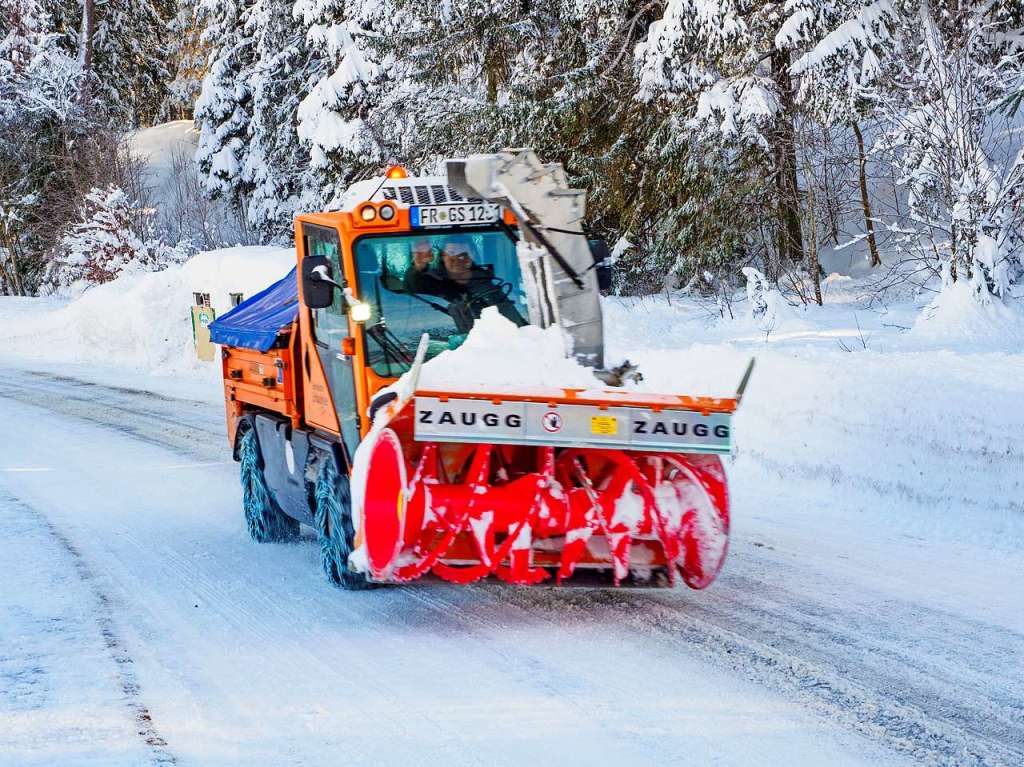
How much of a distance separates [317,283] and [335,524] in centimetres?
127

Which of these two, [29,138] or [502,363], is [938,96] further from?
[29,138]

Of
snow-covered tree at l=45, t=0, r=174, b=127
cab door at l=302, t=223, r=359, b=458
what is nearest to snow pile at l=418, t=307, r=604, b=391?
cab door at l=302, t=223, r=359, b=458

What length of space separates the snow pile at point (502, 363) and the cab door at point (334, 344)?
0.75m

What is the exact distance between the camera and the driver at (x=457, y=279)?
21.6 feet

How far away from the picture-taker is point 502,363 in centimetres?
573

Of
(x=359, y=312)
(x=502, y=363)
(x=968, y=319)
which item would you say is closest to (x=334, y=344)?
(x=359, y=312)

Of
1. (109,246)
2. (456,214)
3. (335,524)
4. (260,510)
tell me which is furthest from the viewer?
(109,246)

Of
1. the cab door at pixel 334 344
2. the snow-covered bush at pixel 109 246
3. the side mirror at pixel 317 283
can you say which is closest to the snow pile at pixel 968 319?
the cab door at pixel 334 344

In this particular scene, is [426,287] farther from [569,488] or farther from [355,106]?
[355,106]

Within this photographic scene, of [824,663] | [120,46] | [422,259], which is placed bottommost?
[824,663]

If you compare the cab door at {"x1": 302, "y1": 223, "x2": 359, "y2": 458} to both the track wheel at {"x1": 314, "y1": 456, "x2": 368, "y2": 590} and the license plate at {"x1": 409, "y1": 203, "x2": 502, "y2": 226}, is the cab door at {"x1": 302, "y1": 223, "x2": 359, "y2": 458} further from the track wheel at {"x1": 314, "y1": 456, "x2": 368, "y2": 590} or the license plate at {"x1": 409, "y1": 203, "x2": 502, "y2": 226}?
the license plate at {"x1": 409, "y1": 203, "x2": 502, "y2": 226}

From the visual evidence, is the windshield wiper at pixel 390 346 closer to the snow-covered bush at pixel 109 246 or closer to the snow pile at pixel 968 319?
the snow pile at pixel 968 319

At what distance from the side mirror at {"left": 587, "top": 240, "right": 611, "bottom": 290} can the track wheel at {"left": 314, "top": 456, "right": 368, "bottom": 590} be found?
1719 millimetres

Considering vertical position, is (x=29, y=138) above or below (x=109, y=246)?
above
